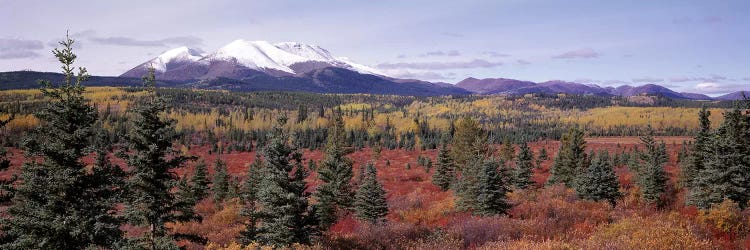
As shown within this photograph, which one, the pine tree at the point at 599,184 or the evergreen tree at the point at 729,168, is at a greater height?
the evergreen tree at the point at 729,168

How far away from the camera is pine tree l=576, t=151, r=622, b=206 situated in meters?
32.0

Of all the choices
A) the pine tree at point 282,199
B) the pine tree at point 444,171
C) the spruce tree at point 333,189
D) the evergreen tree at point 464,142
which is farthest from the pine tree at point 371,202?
the evergreen tree at point 464,142

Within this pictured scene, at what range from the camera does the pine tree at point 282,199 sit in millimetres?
17203

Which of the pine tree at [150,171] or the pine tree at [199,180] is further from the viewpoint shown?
the pine tree at [199,180]

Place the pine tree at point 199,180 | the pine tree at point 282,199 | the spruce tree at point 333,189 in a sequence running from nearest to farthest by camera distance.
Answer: the pine tree at point 282,199
the spruce tree at point 333,189
the pine tree at point 199,180

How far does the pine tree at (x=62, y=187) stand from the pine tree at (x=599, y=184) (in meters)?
29.5

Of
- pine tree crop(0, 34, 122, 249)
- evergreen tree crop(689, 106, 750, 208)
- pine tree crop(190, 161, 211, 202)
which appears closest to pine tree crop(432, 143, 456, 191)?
pine tree crop(190, 161, 211, 202)

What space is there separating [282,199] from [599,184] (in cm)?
2453

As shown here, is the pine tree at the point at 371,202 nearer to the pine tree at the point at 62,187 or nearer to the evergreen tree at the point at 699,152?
the pine tree at the point at 62,187

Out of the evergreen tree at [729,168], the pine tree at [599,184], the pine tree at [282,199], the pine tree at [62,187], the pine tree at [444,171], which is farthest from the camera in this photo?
the pine tree at [444,171]

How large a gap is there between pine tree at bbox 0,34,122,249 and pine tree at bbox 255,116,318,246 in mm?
5161

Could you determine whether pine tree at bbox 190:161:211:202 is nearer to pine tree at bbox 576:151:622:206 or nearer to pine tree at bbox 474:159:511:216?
pine tree at bbox 474:159:511:216

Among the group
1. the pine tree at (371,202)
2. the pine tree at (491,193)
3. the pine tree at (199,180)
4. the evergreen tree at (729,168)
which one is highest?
the evergreen tree at (729,168)

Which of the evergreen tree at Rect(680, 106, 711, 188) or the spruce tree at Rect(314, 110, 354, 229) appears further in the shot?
the evergreen tree at Rect(680, 106, 711, 188)
